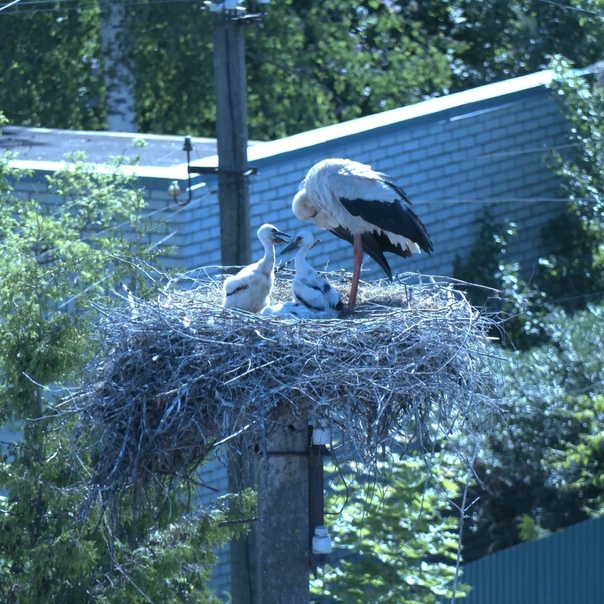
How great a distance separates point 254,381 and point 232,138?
137 inches

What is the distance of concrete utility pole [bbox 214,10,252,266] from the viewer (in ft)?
30.1

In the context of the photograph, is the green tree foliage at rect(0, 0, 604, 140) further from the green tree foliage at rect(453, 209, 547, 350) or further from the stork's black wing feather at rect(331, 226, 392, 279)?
the stork's black wing feather at rect(331, 226, 392, 279)

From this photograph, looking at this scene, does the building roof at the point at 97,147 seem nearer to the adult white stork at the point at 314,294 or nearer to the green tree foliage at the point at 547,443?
the green tree foliage at the point at 547,443

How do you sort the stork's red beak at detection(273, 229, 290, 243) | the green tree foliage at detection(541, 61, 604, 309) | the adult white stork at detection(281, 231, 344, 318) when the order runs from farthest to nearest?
the green tree foliage at detection(541, 61, 604, 309) < the stork's red beak at detection(273, 229, 290, 243) < the adult white stork at detection(281, 231, 344, 318)

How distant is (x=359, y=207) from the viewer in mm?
7707

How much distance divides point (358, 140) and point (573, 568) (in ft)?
14.6

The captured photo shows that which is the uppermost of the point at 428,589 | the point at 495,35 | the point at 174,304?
the point at 495,35

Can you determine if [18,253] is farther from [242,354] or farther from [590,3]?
[590,3]

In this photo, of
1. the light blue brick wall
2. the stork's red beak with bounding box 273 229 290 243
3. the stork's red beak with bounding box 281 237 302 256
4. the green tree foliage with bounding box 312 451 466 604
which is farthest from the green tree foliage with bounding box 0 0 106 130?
the stork's red beak with bounding box 281 237 302 256

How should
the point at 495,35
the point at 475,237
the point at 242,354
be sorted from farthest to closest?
the point at 495,35
the point at 475,237
the point at 242,354

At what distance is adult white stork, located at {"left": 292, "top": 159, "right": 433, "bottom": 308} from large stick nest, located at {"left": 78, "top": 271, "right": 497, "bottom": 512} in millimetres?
1057

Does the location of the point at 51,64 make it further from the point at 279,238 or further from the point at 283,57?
the point at 279,238

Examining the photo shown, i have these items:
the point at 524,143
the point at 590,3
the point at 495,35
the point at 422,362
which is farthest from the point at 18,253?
the point at 495,35

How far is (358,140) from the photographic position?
41.8ft
